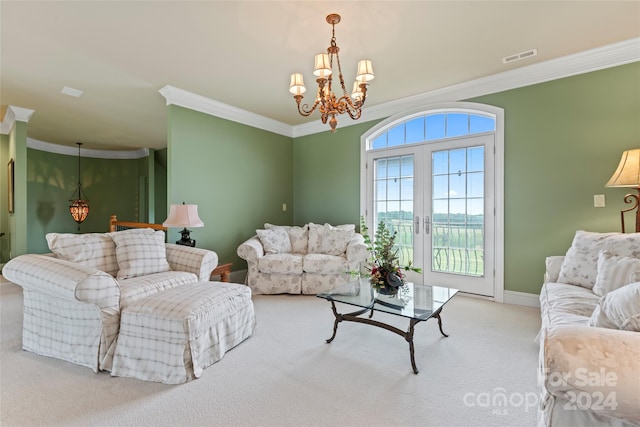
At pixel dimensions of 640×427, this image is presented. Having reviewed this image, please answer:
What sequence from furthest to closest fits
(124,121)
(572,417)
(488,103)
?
(124,121)
(488,103)
(572,417)

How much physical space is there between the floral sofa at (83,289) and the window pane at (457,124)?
358cm

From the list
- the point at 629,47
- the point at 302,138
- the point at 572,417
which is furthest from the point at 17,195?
the point at 629,47

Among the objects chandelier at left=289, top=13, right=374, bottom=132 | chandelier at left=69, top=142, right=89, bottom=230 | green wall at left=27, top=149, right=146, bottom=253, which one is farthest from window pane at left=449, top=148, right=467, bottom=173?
chandelier at left=69, top=142, right=89, bottom=230

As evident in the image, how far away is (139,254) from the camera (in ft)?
9.03

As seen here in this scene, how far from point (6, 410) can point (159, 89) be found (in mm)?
3461

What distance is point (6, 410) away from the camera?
1634mm

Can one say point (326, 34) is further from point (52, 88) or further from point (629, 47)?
point (52, 88)

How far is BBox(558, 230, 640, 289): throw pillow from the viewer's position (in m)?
2.25

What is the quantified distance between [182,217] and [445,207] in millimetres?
3288

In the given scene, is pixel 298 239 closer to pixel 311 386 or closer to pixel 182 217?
pixel 182 217

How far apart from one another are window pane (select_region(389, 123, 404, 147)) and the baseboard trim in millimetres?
2394

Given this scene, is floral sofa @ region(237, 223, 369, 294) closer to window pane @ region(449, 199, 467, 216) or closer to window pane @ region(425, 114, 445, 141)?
window pane @ region(449, 199, 467, 216)

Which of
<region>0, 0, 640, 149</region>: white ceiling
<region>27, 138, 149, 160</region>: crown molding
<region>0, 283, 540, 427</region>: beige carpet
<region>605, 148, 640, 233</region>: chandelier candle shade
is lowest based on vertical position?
<region>0, 283, 540, 427</region>: beige carpet

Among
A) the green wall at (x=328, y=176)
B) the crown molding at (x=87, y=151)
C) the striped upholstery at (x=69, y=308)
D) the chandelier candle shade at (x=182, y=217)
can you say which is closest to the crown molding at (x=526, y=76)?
the green wall at (x=328, y=176)
